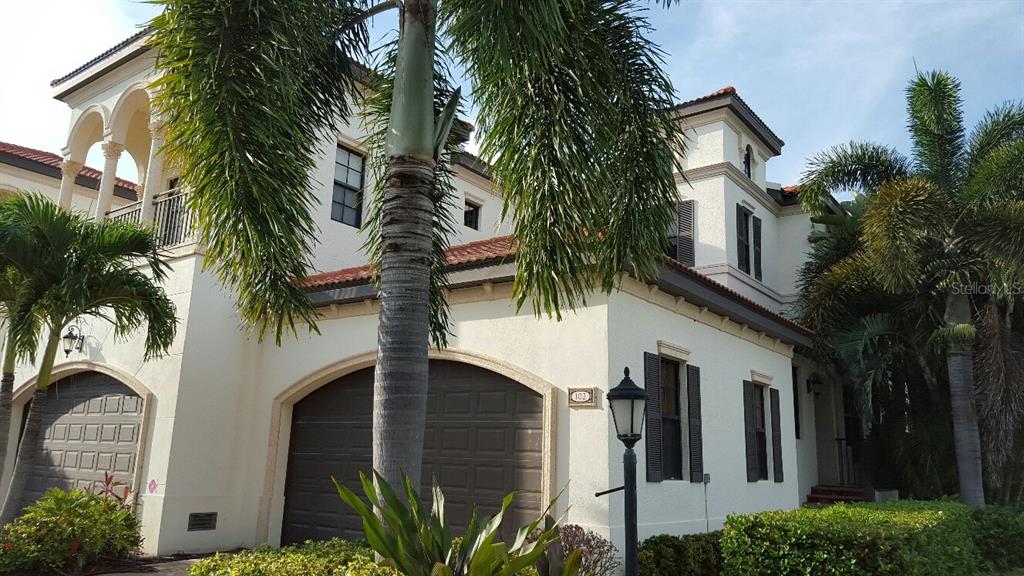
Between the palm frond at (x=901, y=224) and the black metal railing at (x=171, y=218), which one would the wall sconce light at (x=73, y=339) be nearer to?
the black metal railing at (x=171, y=218)

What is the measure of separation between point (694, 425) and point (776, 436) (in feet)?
13.4

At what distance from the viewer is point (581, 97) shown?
7.52 m

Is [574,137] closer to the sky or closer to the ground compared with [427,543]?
closer to the sky

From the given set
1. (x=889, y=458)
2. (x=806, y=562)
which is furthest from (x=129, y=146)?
(x=889, y=458)

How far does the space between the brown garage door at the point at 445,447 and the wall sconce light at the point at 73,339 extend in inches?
184

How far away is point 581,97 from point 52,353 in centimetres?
819

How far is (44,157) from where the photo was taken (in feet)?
74.8

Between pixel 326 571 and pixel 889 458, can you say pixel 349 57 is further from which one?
pixel 889 458

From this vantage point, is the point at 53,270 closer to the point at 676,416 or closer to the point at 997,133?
the point at 676,416

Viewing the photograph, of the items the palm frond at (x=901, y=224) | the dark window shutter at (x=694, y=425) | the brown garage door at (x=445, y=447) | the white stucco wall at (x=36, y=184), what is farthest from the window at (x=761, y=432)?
the white stucco wall at (x=36, y=184)

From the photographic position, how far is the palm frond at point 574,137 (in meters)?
7.23

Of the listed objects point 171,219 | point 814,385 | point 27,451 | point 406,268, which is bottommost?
point 27,451

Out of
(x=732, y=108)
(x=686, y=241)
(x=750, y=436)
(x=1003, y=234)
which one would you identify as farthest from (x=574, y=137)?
(x=732, y=108)

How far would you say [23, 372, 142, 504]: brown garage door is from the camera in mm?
13781
